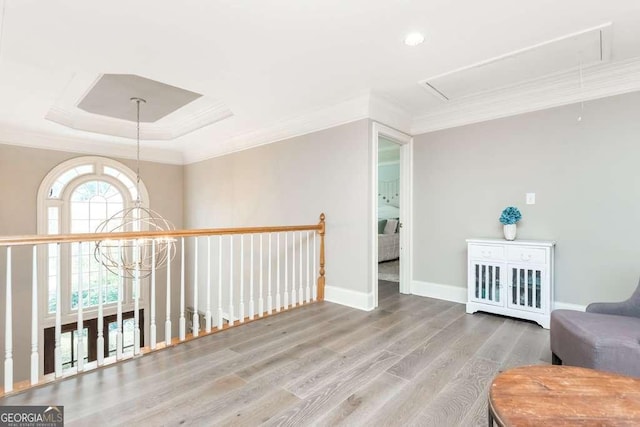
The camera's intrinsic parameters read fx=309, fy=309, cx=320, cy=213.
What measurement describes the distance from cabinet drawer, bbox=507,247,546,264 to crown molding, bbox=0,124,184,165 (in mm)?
6005

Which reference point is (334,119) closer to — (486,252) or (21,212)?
(486,252)

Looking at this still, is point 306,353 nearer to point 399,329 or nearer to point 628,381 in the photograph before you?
point 399,329

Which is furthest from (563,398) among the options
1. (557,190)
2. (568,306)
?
(557,190)

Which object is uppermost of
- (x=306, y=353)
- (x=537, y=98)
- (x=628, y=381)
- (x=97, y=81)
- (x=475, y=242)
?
(x=97, y=81)

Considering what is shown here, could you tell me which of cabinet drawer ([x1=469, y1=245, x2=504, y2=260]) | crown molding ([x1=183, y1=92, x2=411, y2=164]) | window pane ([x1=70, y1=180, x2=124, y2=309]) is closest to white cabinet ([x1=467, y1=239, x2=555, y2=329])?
cabinet drawer ([x1=469, y1=245, x2=504, y2=260])

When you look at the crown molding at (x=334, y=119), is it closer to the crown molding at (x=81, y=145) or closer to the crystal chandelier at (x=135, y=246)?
the crystal chandelier at (x=135, y=246)

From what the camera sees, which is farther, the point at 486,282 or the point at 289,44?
the point at 486,282

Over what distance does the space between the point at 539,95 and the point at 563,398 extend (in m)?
3.00

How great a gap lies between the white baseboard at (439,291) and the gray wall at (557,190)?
0.06 metres

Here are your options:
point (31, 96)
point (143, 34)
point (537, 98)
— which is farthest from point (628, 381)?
point (31, 96)

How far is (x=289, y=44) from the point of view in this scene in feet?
7.84

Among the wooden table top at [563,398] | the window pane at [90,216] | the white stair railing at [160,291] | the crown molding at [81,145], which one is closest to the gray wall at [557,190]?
the white stair railing at [160,291]

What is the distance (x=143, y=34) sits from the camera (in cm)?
224

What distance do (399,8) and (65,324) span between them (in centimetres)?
634
